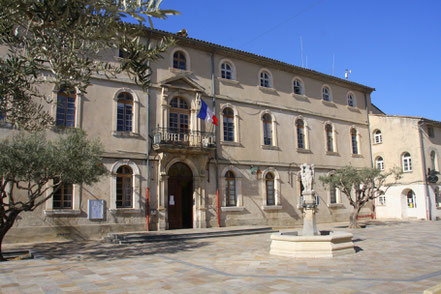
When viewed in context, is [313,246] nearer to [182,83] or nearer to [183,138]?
[183,138]

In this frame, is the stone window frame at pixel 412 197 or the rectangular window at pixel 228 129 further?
the stone window frame at pixel 412 197

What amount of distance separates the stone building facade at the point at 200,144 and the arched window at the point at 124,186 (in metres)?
0.05

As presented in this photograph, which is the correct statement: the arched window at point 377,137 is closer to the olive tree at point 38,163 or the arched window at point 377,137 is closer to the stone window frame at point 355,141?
the stone window frame at point 355,141

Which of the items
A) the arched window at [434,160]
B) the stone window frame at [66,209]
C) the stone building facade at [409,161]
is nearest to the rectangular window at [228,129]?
the stone window frame at [66,209]

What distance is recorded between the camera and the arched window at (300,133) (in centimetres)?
2423

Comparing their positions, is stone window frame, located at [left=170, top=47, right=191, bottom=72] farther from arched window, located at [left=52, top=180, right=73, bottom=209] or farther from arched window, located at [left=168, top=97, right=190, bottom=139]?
arched window, located at [left=52, top=180, right=73, bottom=209]

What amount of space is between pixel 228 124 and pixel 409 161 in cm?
1444

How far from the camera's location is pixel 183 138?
19.0m

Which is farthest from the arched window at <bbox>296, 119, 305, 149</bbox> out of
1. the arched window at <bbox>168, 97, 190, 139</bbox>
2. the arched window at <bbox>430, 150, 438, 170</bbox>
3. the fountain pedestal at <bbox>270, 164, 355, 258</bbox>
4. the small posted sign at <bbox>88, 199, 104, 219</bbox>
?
the small posted sign at <bbox>88, 199, 104, 219</bbox>

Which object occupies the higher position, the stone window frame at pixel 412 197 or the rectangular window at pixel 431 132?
the rectangular window at pixel 431 132

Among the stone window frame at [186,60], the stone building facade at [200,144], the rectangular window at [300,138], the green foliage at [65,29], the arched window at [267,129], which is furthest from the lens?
the rectangular window at [300,138]

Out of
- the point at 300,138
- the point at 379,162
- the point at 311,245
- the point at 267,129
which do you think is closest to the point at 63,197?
the point at 311,245

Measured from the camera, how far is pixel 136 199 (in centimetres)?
1742

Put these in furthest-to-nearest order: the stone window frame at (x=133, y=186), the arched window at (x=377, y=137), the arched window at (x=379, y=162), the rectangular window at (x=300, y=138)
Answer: the arched window at (x=377, y=137) < the arched window at (x=379, y=162) < the rectangular window at (x=300, y=138) < the stone window frame at (x=133, y=186)
